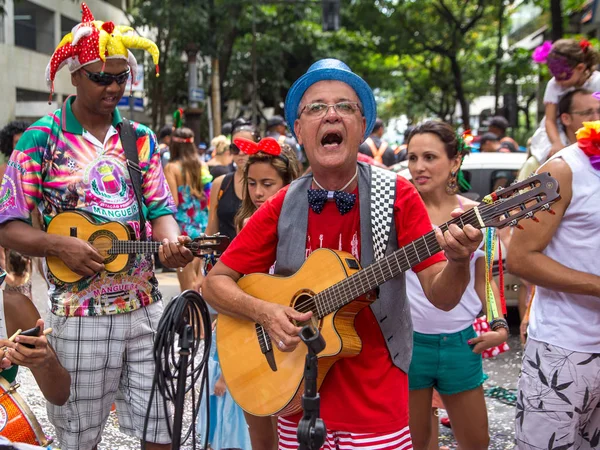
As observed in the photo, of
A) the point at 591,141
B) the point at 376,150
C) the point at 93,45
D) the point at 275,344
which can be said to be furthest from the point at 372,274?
the point at 376,150

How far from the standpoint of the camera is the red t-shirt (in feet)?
9.97

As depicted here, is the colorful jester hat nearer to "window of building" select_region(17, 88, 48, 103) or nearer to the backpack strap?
the backpack strap

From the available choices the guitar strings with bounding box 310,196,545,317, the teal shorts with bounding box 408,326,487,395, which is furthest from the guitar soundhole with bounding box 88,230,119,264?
the teal shorts with bounding box 408,326,487,395

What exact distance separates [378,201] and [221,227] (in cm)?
341

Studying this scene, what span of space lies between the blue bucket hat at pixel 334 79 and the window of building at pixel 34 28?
25.4 m

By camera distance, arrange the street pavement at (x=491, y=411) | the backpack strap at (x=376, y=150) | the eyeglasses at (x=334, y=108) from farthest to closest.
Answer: the backpack strap at (x=376, y=150)
the street pavement at (x=491, y=411)
the eyeglasses at (x=334, y=108)

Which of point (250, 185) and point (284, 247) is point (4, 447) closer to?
point (284, 247)

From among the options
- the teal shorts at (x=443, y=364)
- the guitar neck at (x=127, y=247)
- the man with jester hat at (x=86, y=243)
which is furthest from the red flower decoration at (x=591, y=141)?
the guitar neck at (x=127, y=247)

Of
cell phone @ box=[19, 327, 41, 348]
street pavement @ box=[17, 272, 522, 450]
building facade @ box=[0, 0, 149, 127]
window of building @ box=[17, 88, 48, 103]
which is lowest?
street pavement @ box=[17, 272, 522, 450]

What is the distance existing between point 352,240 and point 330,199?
184 millimetres

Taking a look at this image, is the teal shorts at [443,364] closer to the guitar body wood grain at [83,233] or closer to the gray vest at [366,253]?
the gray vest at [366,253]

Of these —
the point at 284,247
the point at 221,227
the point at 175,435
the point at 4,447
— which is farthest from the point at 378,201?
the point at 221,227

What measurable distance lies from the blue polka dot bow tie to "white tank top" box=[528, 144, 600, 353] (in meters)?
0.95

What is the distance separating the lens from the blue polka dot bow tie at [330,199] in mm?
3135
